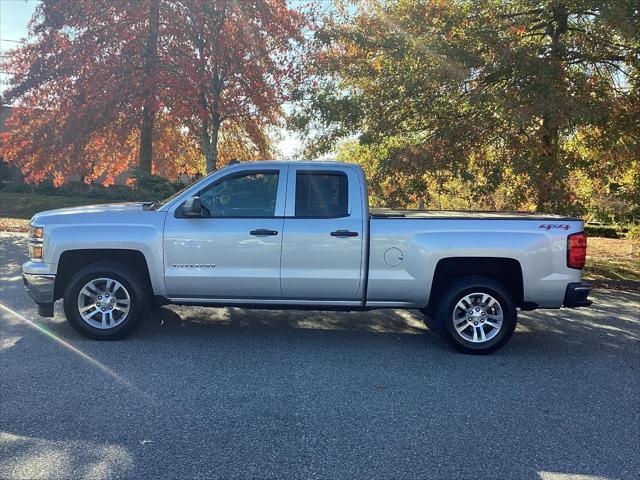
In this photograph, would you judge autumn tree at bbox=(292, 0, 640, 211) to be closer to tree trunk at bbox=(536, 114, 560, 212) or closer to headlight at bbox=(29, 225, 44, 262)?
tree trunk at bbox=(536, 114, 560, 212)

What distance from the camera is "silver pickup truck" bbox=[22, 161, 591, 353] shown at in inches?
208

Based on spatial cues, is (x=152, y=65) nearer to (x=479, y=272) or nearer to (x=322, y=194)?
(x=322, y=194)

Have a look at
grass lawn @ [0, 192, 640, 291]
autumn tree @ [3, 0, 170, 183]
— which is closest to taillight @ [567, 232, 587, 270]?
grass lawn @ [0, 192, 640, 291]

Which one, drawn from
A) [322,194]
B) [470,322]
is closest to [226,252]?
[322,194]

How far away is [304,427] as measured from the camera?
3648mm

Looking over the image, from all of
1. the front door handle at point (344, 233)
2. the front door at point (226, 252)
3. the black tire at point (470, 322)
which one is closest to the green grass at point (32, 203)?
the front door at point (226, 252)

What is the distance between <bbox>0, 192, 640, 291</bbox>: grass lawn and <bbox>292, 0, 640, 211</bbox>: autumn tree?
2.35 meters

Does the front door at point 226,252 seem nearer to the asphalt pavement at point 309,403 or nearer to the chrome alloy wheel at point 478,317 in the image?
the asphalt pavement at point 309,403

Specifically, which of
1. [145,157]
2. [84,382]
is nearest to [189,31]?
[145,157]

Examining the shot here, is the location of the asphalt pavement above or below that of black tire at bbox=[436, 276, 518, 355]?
below

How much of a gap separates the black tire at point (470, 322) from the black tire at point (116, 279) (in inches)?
129

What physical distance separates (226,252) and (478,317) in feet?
9.15

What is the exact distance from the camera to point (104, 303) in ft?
18.0

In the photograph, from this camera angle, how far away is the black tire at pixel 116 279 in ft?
17.8
